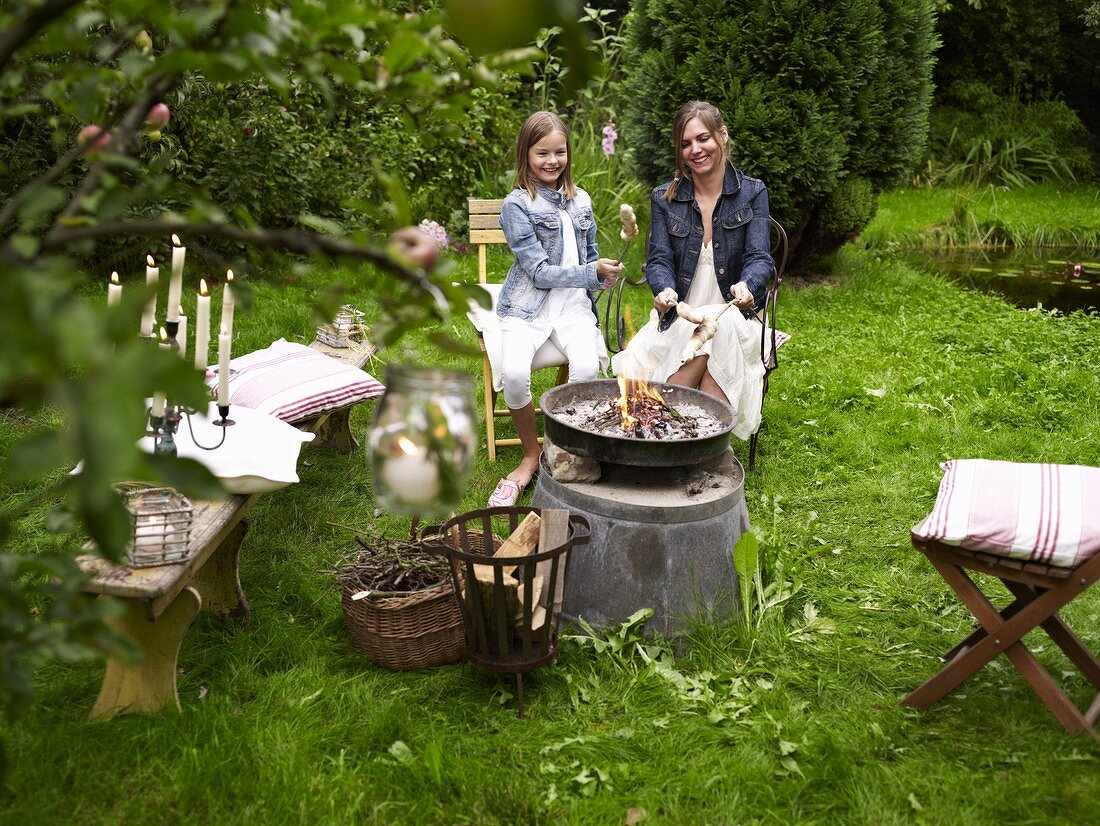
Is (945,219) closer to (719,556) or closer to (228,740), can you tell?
(719,556)

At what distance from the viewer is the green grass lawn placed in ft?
7.66

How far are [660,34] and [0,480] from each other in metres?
5.03

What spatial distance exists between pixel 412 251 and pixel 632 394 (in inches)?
90.9

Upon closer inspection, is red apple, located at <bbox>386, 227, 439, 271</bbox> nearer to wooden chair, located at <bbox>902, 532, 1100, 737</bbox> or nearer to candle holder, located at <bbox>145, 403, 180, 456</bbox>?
candle holder, located at <bbox>145, 403, 180, 456</bbox>

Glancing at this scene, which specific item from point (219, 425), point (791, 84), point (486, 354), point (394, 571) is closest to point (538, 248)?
point (486, 354)

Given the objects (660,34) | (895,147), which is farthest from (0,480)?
(895,147)

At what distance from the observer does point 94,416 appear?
81 cm

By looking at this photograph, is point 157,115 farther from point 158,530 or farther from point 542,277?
point 542,277

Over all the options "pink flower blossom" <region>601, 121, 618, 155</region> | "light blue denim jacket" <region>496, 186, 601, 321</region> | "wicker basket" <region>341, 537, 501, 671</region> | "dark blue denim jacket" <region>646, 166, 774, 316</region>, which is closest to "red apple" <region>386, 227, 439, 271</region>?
"wicker basket" <region>341, 537, 501, 671</region>

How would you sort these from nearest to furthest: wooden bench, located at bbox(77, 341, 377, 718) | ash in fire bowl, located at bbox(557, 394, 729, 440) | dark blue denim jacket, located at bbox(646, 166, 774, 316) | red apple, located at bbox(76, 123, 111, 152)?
red apple, located at bbox(76, 123, 111, 152) → wooden bench, located at bbox(77, 341, 377, 718) → ash in fire bowl, located at bbox(557, 394, 729, 440) → dark blue denim jacket, located at bbox(646, 166, 774, 316)

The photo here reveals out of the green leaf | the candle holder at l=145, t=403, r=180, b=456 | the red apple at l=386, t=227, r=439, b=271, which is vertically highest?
the red apple at l=386, t=227, r=439, b=271

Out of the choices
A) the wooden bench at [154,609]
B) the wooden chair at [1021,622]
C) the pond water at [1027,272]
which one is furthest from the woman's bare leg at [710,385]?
the pond water at [1027,272]

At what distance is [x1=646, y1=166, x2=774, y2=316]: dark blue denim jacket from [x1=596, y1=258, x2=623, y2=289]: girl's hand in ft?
1.08

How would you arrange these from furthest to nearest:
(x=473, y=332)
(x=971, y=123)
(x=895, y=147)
A: (x=971, y=123), (x=895, y=147), (x=473, y=332)
